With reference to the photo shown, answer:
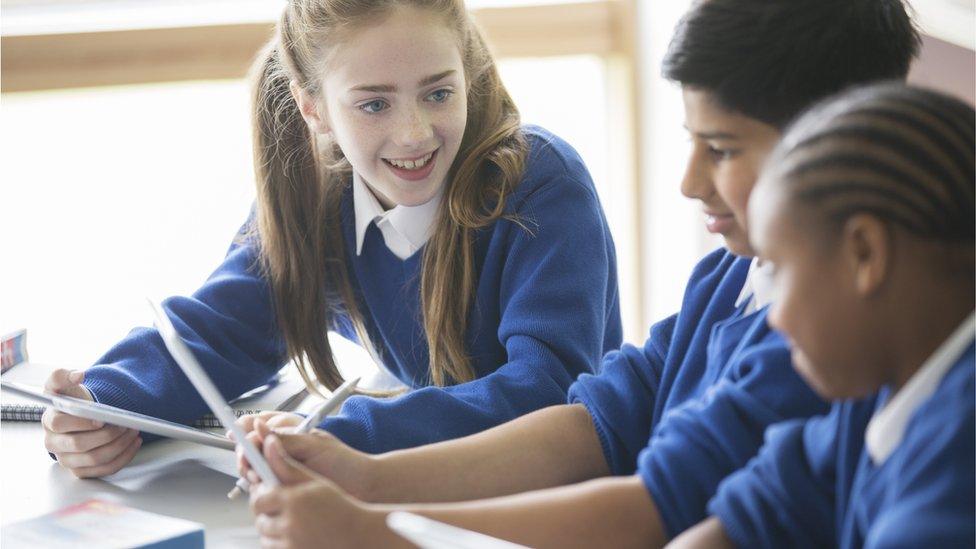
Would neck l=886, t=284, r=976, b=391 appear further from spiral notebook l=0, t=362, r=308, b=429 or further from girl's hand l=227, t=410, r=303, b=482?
spiral notebook l=0, t=362, r=308, b=429

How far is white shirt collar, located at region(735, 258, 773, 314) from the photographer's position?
33.9 inches

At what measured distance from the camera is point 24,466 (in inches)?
45.8

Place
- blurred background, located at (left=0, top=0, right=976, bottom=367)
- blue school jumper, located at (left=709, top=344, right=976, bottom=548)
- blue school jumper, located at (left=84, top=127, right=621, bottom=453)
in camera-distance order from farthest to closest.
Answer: blurred background, located at (left=0, top=0, right=976, bottom=367), blue school jumper, located at (left=84, top=127, right=621, bottom=453), blue school jumper, located at (left=709, top=344, right=976, bottom=548)

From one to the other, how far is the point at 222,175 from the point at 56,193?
347 millimetres

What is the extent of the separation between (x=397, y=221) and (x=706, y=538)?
73 cm

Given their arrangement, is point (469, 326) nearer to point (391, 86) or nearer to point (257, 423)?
point (391, 86)

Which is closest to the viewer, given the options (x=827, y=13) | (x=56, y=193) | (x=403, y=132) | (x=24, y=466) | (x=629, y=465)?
(x=827, y=13)

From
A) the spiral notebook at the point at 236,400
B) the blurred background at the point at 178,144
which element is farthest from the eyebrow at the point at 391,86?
the blurred background at the point at 178,144

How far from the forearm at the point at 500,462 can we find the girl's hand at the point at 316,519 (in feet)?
0.54

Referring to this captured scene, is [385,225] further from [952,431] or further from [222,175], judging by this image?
[222,175]

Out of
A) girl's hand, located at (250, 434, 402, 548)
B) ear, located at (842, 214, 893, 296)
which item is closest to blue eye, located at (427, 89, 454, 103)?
girl's hand, located at (250, 434, 402, 548)

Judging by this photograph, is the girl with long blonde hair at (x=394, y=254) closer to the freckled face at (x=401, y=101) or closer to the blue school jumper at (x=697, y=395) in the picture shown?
the freckled face at (x=401, y=101)

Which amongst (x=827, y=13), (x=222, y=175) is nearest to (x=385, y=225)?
(x=827, y=13)

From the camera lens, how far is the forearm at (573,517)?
0.80 meters
